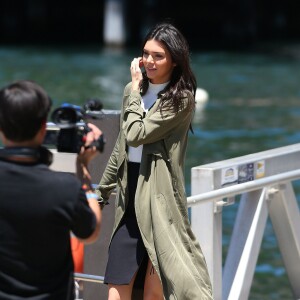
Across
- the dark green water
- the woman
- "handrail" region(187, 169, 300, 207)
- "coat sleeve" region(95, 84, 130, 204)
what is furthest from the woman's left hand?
the dark green water

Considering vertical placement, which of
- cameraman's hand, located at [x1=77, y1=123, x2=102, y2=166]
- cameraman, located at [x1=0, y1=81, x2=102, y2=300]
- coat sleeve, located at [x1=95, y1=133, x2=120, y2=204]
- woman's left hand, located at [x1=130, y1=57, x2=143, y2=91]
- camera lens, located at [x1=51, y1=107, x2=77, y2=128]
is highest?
woman's left hand, located at [x1=130, y1=57, x2=143, y2=91]

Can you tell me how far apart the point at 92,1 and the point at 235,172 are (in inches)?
2100

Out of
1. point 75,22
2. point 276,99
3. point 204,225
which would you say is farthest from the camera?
point 75,22

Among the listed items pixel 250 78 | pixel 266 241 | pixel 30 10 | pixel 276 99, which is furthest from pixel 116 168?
pixel 30 10

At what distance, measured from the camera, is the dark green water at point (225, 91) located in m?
19.9

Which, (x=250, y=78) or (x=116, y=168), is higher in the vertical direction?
(x=250, y=78)

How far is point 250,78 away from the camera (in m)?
33.8

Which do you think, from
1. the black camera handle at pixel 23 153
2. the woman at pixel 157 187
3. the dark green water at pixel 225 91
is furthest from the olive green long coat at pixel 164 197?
the dark green water at pixel 225 91

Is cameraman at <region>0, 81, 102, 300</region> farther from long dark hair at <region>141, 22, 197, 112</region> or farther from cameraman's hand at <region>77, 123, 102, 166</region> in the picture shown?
long dark hair at <region>141, 22, 197, 112</region>

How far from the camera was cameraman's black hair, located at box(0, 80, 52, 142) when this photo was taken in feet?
11.0

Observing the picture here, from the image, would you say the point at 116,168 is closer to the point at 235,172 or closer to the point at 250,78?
the point at 235,172

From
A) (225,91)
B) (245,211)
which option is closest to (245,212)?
(245,211)

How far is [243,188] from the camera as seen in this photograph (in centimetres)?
558

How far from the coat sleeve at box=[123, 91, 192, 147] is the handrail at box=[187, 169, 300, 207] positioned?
0.66 metres
